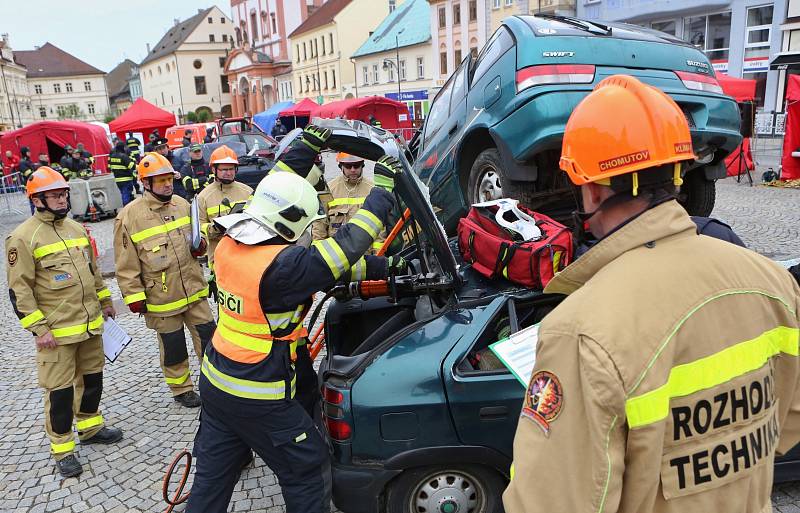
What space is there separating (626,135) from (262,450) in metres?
2.14

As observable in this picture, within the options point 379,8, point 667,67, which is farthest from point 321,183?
point 379,8

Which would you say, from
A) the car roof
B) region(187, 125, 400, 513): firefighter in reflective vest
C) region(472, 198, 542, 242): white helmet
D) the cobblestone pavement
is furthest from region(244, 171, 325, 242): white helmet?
the car roof

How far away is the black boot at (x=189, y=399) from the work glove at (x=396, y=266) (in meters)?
2.26

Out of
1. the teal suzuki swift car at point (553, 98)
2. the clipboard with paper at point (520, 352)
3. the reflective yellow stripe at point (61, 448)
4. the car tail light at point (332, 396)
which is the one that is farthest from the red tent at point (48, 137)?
the clipboard with paper at point (520, 352)

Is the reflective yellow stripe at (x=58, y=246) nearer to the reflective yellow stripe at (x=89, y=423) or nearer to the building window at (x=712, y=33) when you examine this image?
the reflective yellow stripe at (x=89, y=423)

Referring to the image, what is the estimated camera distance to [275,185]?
263 centimetres

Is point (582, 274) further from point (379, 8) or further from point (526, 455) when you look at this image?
point (379, 8)

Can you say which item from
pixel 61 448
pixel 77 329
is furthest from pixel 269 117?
pixel 61 448

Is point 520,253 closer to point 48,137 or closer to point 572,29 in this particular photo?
point 572,29

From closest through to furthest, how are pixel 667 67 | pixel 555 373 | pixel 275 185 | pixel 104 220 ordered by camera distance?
pixel 555 373
pixel 275 185
pixel 667 67
pixel 104 220

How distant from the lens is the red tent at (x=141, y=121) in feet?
71.5

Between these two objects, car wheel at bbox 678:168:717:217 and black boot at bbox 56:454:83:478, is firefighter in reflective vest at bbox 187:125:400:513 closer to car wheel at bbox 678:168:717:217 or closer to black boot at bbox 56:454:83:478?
black boot at bbox 56:454:83:478

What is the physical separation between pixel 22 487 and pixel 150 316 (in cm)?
139

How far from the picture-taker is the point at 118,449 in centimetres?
422
